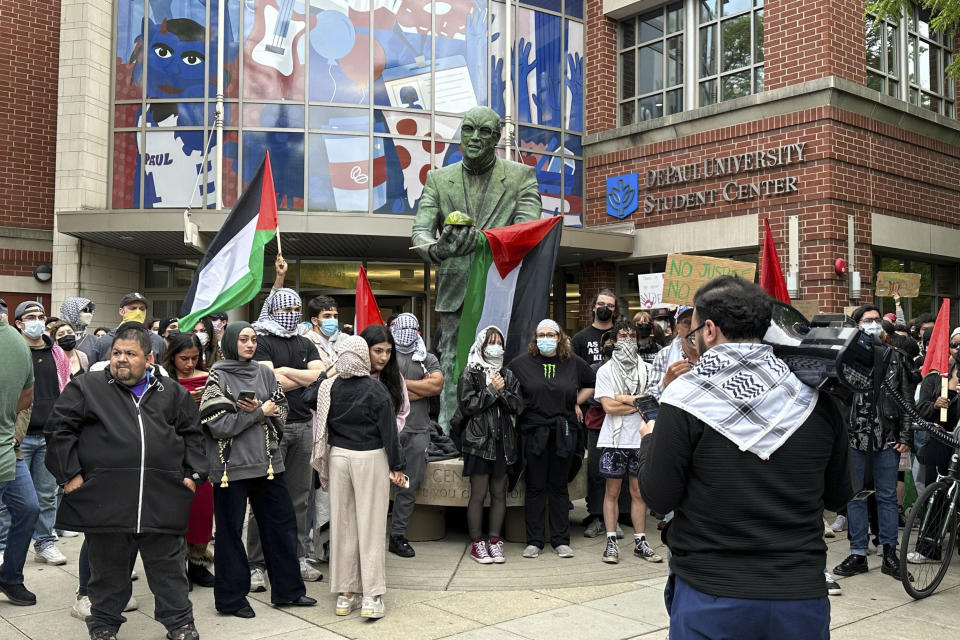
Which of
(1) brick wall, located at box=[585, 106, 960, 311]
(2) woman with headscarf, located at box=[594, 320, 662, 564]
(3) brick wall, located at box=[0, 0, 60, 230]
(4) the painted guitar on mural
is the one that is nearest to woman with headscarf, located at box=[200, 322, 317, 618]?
(2) woman with headscarf, located at box=[594, 320, 662, 564]

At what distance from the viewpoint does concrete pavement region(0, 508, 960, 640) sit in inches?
202

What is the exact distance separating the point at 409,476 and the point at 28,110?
14.2m

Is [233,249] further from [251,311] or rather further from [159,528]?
[251,311]

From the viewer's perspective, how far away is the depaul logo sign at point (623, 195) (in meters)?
17.5

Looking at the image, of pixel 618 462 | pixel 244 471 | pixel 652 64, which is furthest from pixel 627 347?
pixel 652 64

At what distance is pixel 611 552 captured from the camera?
686 centimetres

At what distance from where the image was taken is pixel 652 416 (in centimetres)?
316

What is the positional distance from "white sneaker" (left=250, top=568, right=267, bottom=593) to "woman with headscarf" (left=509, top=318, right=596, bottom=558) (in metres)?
2.04

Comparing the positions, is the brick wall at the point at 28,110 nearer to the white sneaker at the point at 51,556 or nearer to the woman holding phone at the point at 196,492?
the white sneaker at the point at 51,556

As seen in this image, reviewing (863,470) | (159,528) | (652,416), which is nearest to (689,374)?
(652,416)

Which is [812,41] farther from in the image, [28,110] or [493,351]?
[28,110]

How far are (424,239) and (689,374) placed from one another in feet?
16.8

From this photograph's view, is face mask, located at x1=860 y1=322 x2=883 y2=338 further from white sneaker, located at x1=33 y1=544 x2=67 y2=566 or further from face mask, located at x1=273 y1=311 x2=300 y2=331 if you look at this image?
white sneaker, located at x1=33 y1=544 x2=67 y2=566

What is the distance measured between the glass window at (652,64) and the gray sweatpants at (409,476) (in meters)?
12.3
